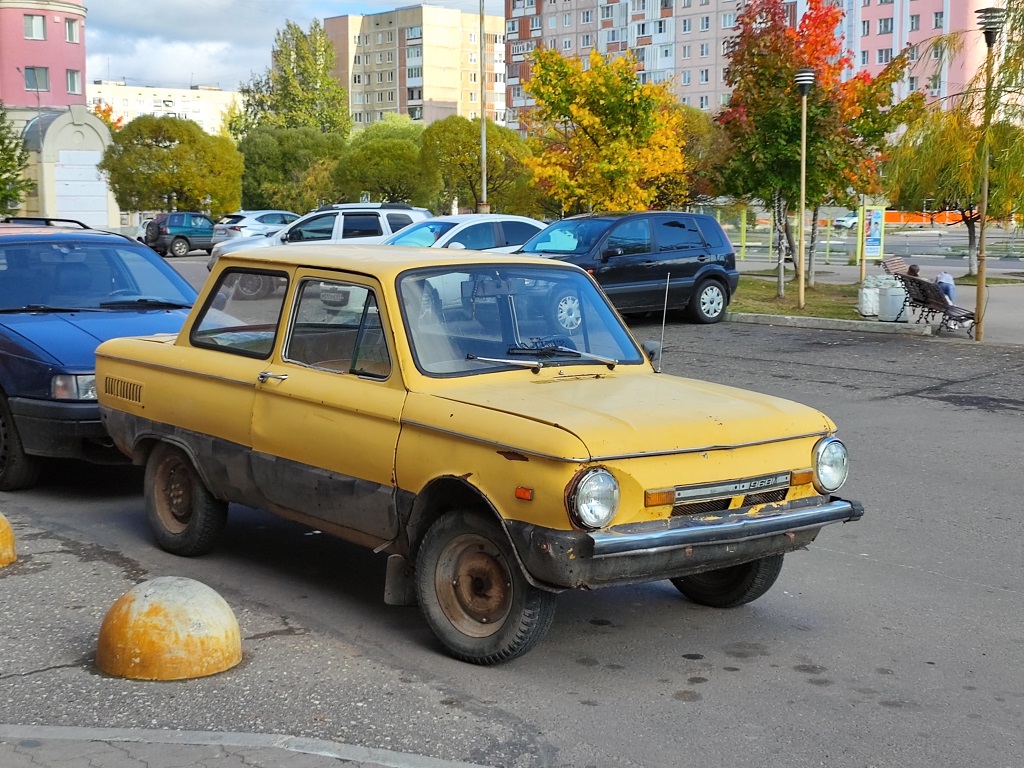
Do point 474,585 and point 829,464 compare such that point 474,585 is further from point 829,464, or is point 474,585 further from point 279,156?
point 279,156

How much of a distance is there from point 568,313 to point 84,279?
4745 millimetres

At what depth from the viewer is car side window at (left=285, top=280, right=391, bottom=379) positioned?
19.2 feet

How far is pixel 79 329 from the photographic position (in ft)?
28.3

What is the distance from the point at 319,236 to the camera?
28.5 meters

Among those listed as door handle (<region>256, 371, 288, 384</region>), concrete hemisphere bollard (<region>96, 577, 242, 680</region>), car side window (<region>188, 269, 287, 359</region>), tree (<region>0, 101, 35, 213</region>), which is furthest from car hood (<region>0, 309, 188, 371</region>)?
tree (<region>0, 101, 35, 213</region>)

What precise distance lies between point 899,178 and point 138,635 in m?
22.0

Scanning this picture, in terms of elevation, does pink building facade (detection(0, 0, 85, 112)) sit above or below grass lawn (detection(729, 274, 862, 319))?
above

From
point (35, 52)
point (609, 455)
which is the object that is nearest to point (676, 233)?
point (609, 455)

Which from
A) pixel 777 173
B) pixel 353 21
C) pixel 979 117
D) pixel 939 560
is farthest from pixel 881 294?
pixel 353 21

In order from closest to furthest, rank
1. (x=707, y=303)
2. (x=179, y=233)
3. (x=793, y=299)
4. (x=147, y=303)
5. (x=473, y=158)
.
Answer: (x=147, y=303), (x=707, y=303), (x=793, y=299), (x=179, y=233), (x=473, y=158)

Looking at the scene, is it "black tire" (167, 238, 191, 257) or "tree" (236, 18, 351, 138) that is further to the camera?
"tree" (236, 18, 351, 138)

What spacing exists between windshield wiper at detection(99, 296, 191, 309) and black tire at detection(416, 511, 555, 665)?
15.7ft

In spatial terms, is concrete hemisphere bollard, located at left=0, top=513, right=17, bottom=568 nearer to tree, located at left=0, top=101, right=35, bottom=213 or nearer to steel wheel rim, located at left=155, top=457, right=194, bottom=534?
steel wheel rim, located at left=155, top=457, right=194, bottom=534

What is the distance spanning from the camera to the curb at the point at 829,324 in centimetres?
1842
